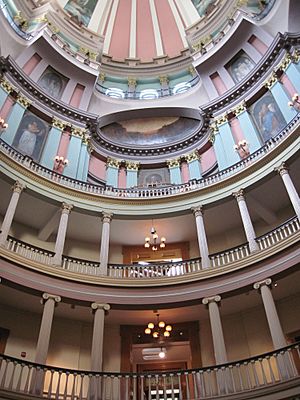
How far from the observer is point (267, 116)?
1853 centimetres

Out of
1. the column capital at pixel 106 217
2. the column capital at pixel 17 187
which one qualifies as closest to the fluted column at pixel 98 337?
the column capital at pixel 106 217

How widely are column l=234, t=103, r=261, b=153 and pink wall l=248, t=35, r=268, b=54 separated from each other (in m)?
3.19

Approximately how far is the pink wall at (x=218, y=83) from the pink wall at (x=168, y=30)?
6.01 meters

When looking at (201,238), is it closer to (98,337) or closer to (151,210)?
(151,210)

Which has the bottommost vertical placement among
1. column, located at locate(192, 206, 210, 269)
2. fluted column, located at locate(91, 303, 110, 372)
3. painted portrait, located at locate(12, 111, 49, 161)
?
fluted column, located at locate(91, 303, 110, 372)

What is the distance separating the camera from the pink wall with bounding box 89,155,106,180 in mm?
20688

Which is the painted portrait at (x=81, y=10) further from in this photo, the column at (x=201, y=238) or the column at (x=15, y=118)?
the column at (x=201, y=238)

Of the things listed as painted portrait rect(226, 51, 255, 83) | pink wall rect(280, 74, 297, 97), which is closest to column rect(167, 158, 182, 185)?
painted portrait rect(226, 51, 255, 83)

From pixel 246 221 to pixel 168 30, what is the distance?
20.0m

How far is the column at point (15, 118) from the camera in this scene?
17.5 meters

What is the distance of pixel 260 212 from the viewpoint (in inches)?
663

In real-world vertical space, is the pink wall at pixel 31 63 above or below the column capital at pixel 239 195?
above

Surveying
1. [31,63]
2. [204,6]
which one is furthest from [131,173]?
[204,6]

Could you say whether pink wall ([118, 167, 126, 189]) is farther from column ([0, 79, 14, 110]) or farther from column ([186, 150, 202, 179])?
column ([0, 79, 14, 110])
